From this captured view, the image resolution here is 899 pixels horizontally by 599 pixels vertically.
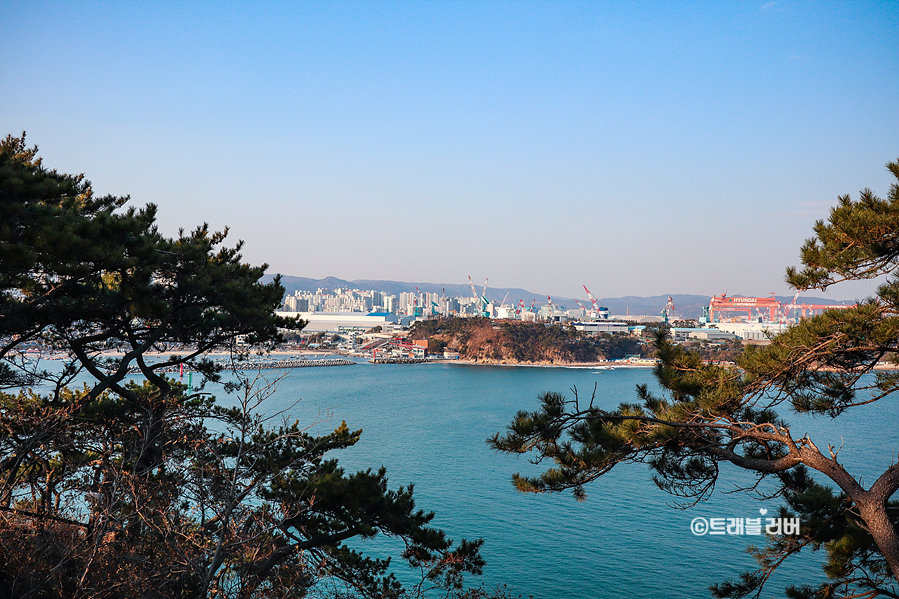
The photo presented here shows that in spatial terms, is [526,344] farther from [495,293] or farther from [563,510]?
[495,293]

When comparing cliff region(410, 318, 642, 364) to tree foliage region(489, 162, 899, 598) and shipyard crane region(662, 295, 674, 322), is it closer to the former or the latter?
shipyard crane region(662, 295, 674, 322)

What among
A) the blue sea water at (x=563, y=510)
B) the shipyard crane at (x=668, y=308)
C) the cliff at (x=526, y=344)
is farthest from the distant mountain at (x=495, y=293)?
the blue sea water at (x=563, y=510)

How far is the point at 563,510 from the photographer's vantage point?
6.94 m

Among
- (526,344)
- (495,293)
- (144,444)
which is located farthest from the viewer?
(495,293)

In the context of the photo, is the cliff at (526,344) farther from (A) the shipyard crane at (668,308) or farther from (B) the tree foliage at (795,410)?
(B) the tree foliage at (795,410)

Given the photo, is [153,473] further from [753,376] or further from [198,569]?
[753,376]

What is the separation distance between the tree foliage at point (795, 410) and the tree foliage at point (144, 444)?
881 millimetres

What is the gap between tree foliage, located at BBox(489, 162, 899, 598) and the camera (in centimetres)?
172

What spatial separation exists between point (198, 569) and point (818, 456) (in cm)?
163

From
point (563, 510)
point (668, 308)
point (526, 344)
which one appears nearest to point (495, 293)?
point (668, 308)

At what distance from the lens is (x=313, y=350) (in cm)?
3328

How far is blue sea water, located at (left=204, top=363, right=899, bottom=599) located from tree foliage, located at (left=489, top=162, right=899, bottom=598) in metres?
0.75

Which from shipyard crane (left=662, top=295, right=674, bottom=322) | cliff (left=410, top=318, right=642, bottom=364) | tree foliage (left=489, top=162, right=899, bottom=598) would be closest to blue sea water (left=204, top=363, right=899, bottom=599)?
tree foliage (left=489, top=162, right=899, bottom=598)

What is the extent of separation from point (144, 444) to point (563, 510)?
596 centimetres
